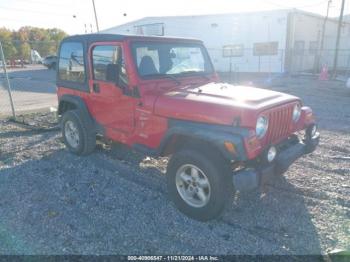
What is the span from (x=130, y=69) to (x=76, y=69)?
1619 millimetres

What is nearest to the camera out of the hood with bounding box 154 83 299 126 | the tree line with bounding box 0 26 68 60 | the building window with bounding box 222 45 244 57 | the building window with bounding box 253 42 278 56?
the hood with bounding box 154 83 299 126

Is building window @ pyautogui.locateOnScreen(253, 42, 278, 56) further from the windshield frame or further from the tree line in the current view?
the windshield frame

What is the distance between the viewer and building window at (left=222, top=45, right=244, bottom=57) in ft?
83.1

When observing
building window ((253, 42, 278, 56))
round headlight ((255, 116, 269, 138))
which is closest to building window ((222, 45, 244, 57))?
building window ((253, 42, 278, 56))

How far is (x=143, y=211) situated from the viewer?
12.1ft

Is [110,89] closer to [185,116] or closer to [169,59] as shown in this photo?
[169,59]

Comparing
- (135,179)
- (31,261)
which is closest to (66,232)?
(31,261)

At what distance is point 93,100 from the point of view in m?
4.91

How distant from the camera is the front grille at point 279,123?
134 inches

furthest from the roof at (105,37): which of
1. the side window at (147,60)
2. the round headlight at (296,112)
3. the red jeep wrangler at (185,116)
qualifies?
the round headlight at (296,112)

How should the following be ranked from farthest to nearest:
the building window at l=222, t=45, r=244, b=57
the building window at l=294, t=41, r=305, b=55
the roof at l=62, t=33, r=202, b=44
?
1. the building window at l=222, t=45, r=244, b=57
2. the building window at l=294, t=41, r=305, b=55
3. the roof at l=62, t=33, r=202, b=44

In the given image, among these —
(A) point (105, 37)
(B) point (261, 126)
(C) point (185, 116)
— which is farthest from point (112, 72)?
(B) point (261, 126)

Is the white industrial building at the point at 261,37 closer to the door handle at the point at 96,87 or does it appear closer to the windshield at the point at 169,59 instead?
the windshield at the point at 169,59

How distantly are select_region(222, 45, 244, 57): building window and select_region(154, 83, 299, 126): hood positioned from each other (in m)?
22.6
